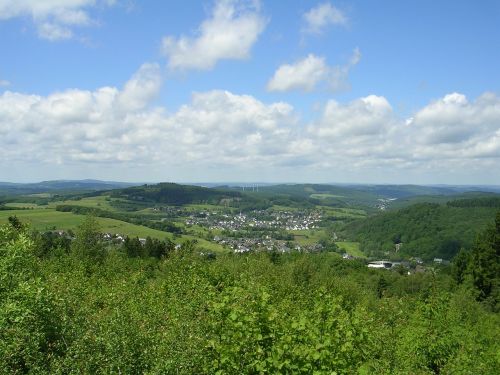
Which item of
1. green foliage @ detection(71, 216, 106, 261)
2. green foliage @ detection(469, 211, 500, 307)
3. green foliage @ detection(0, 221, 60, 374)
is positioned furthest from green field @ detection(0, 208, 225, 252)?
green foliage @ detection(0, 221, 60, 374)

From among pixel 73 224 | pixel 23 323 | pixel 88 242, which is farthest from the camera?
pixel 73 224

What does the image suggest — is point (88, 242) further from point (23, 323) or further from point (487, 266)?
point (487, 266)

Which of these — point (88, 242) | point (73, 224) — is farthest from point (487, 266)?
point (73, 224)

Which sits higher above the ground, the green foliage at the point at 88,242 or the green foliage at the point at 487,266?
the green foliage at the point at 88,242

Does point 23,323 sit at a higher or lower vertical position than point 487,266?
higher

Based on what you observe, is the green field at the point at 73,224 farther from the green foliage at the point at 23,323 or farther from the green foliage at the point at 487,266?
the green foliage at the point at 23,323

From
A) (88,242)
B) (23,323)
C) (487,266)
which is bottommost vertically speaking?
(487,266)

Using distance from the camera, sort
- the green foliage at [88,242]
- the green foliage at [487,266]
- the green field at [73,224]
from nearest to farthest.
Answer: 1. the green foliage at [88,242]
2. the green foliage at [487,266]
3. the green field at [73,224]

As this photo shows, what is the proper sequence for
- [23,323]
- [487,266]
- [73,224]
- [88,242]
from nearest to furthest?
[23,323]
[88,242]
[487,266]
[73,224]

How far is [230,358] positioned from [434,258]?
583 ft

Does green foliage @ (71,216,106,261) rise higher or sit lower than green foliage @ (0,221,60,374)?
lower

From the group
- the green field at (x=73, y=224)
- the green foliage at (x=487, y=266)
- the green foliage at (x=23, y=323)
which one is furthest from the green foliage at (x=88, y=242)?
the green foliage at (x=487, y=266)

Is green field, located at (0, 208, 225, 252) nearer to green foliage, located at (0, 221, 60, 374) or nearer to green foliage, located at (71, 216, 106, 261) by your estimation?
green foliage, located at (71, 216, 106, 261)

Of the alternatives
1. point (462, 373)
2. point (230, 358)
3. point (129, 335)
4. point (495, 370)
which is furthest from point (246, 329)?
point (495, 370)
